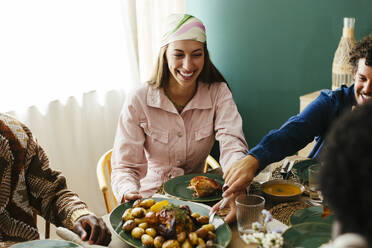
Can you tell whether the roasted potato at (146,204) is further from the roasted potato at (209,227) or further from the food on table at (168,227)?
the roasted potato at (209,227)

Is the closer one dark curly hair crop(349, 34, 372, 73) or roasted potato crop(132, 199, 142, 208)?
roasted potato crop(132, 199, 142, 208)

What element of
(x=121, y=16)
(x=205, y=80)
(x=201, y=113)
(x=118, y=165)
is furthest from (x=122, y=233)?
(x=121, y=16)

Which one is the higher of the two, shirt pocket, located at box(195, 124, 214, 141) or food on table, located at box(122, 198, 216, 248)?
food on table, located at box(122, 198, 216, 248)

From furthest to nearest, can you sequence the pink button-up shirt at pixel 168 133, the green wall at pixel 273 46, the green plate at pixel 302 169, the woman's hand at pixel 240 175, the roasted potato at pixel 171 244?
the green wall at pixel 273 46 → the pink button-up shirt at pixel 168 133 → the green plate at pixel 302 169 → the woman's hand at pixel 240 175 → the roasted potato at pixel 171 244

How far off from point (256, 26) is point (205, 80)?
3.75ft

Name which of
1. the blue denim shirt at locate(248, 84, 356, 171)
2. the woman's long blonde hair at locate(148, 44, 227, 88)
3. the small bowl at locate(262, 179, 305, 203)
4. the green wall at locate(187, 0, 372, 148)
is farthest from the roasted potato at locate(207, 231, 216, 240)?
the green wall at locate(187, 0, 372, 148)

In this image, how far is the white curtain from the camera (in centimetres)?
235

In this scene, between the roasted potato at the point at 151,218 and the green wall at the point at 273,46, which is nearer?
the roasted potato at the point at 151,218

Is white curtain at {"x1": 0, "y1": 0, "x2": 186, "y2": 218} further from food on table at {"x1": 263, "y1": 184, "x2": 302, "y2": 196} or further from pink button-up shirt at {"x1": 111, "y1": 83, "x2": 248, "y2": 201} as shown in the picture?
food on table at {"x1": 263, "y1": 184, "x2": 302, "y2": 196}

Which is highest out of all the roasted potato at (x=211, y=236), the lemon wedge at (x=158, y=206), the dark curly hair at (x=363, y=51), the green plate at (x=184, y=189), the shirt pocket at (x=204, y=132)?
the dark curly hair at (x=363, y=51)

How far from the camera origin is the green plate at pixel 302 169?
1.47 meters

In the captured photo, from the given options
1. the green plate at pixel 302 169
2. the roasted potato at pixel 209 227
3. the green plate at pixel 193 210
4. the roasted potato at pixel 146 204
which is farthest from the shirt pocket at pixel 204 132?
the roasted potato at pixel 209 227

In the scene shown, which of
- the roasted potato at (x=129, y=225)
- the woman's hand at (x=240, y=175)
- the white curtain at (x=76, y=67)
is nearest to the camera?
the roasted potato at (x=129, y=225)

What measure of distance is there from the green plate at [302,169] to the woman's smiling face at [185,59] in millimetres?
657
